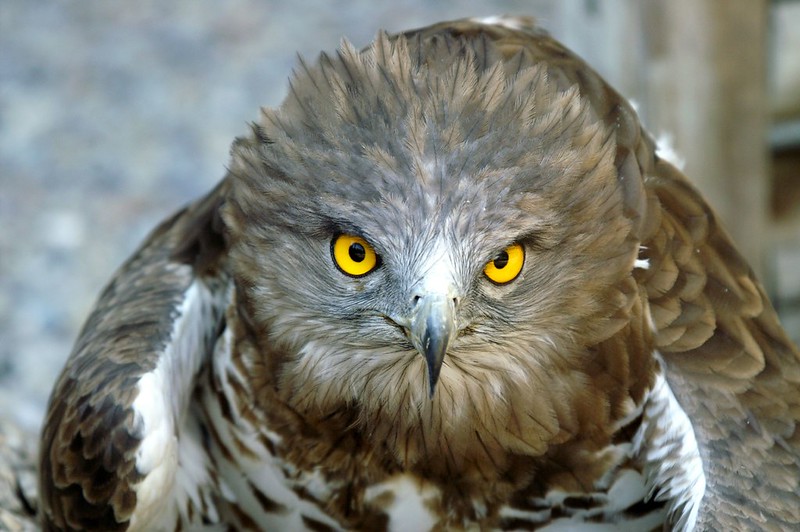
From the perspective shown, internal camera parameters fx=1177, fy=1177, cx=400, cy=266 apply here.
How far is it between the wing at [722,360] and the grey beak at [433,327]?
0.73 m

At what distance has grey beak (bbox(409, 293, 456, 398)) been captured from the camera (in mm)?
2568

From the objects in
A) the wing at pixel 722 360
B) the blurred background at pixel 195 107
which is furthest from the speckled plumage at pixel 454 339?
the blurred background at pixel 195 107

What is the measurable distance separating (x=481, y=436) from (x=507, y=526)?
30 centimetres

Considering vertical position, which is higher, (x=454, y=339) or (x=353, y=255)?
(x=353, y=255)

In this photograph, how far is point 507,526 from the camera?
10.7 ft

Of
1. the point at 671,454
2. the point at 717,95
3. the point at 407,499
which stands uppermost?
the point at 717,95

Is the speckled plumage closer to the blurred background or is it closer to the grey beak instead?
the grey beak

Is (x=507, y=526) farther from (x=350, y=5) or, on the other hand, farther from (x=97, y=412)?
(x=350, y=5)

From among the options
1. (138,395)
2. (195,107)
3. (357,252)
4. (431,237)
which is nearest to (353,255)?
(357,252)

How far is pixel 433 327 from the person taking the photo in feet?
8.44

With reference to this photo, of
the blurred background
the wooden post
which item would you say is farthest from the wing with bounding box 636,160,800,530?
the blurred background

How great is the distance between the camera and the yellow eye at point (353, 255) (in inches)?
110

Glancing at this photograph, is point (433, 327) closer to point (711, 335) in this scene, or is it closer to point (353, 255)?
point (353, 255)

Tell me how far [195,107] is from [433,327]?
572 cm
